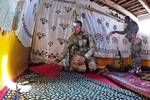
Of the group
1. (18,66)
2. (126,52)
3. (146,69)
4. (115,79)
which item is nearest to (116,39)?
(126,52)

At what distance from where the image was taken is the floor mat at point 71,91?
228 cm

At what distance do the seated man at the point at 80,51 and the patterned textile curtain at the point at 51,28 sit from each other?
0.17 metres

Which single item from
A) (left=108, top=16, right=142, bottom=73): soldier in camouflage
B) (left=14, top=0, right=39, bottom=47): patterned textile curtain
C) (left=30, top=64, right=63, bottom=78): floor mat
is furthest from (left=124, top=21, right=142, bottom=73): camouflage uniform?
A: (left=14, top=0, right=39, bottom=47): patterned textile curtain

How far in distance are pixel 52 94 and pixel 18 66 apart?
1211 millimetres

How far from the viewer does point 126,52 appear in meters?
5.24

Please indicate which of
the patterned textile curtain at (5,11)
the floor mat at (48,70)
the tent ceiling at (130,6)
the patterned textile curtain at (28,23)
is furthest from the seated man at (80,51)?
the patterned textile curtain at (5,11)

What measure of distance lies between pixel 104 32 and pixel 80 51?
3.27 feet

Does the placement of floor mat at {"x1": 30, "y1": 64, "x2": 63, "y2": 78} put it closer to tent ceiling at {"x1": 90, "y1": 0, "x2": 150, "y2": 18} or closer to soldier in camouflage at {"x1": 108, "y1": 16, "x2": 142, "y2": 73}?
soldier in camouflage at {"x1": 108, "y1": 16, "x2": 142, "y2": 73}

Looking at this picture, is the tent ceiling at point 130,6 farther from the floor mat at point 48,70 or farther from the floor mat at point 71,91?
the floor mat at point 71,91

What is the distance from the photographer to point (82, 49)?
4129mm

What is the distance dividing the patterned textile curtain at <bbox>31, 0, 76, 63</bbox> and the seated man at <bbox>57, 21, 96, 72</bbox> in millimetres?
171

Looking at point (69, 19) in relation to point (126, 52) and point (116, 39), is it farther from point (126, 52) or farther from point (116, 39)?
point (126, 52)

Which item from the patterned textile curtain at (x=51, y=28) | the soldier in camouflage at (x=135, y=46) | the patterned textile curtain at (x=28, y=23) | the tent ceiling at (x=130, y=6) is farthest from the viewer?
the tent ceiling at (x=130, y=6)

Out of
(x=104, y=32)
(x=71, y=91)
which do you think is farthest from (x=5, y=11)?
(x=104, y=32)
